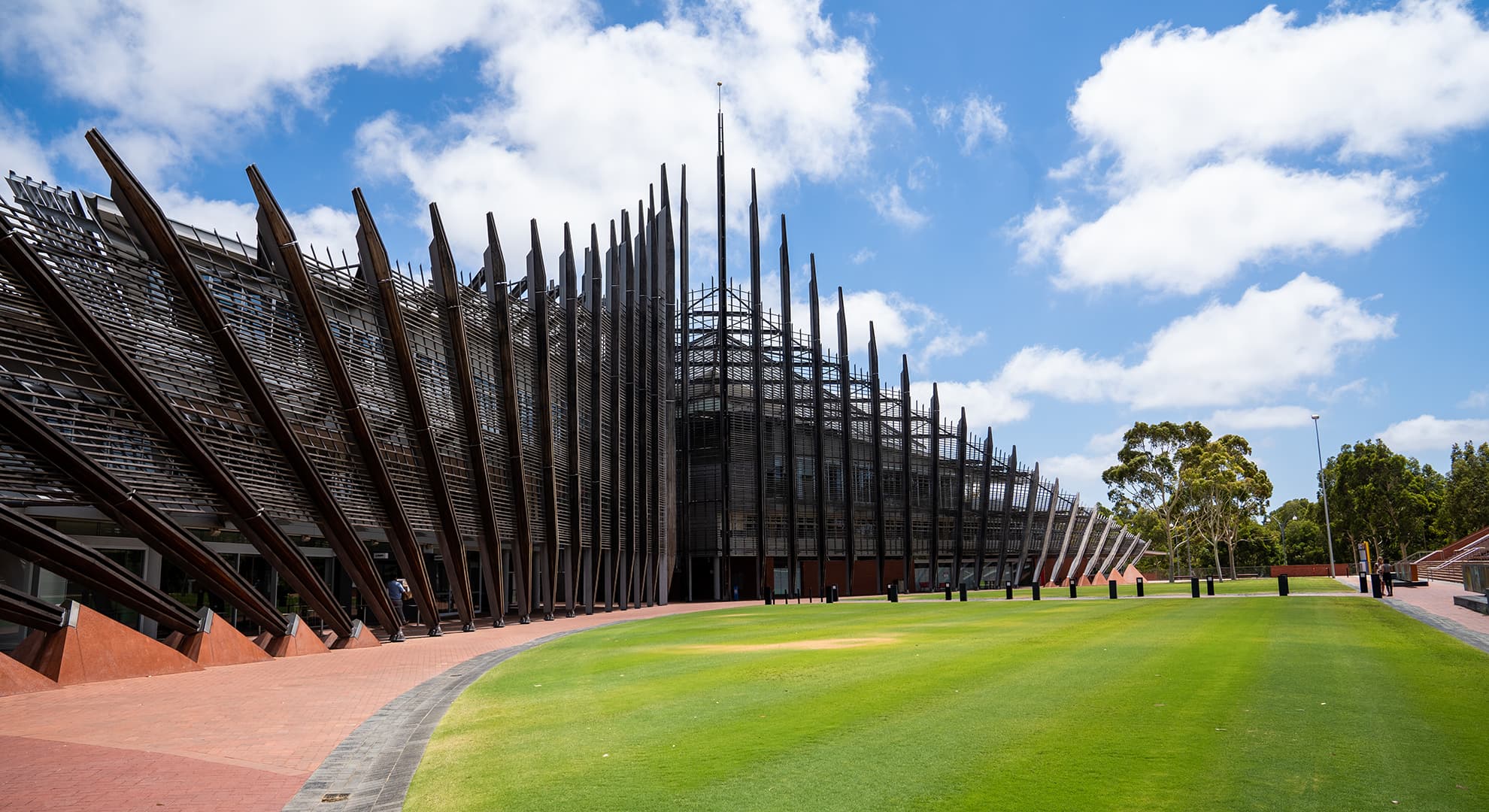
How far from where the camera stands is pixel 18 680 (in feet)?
47.9

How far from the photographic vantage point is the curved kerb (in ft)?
26.3

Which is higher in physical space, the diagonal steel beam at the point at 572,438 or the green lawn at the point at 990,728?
the diagonal steel beam at the point at 572,438

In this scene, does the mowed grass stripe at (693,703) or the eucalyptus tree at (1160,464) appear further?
the eucalyptus tree at (1160,464)

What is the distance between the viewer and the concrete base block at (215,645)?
18438 millimetres

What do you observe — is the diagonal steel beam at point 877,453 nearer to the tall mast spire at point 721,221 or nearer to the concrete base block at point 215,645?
the tall mast spire at point 721,221

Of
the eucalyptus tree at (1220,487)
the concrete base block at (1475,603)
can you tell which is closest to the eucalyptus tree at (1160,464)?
the eucalyptus tree at (1220,487)

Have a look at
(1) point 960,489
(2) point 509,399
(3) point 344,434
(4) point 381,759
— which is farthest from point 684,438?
(4) point 381,759

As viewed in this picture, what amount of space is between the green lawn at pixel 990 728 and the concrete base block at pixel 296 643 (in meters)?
6.44

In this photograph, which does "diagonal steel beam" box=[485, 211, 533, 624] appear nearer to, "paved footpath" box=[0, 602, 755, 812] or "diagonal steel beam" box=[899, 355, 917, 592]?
"paved footpath" box=[0, 602, 755, 812]

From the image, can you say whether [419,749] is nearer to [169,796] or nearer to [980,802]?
[169,796]

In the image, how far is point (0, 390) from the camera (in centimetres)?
1544

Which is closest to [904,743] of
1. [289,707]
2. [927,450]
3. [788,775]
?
[788,775]

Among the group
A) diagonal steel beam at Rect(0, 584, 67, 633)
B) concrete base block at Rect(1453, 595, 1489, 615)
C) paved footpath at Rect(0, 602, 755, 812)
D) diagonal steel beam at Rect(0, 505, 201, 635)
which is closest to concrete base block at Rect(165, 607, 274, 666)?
diagonal steel beam at Rect(0, 505, 201, 635)

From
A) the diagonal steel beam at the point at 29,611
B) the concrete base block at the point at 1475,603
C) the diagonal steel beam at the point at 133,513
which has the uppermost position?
the diagonal steel beam at the point at 133,513
